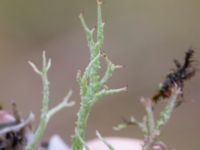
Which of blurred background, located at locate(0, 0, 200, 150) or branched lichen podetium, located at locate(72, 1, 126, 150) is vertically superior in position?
blurred background, located at locate(0, 0, 200, 150)

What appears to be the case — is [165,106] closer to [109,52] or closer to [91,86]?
[91,86]

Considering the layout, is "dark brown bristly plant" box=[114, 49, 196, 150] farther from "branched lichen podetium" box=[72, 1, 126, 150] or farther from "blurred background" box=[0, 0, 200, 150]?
"blurred background" box=[0, 0, 200, 150]

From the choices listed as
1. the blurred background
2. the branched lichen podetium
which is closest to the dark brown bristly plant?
the branched lichen podetium

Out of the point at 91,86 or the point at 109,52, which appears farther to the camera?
the point at 109,52

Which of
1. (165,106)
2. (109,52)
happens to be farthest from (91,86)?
(109,52)

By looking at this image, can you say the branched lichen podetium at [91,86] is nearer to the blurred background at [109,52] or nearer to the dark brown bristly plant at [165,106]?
the dark brown bristly plant at [165,106]

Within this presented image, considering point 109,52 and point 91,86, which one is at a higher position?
point 109,52

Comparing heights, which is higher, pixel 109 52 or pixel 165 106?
pixel 109 52

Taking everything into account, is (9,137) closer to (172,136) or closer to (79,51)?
(172,136)

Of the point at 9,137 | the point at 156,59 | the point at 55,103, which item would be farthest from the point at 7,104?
the point at 9,137

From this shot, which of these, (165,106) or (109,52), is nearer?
(165,106)
